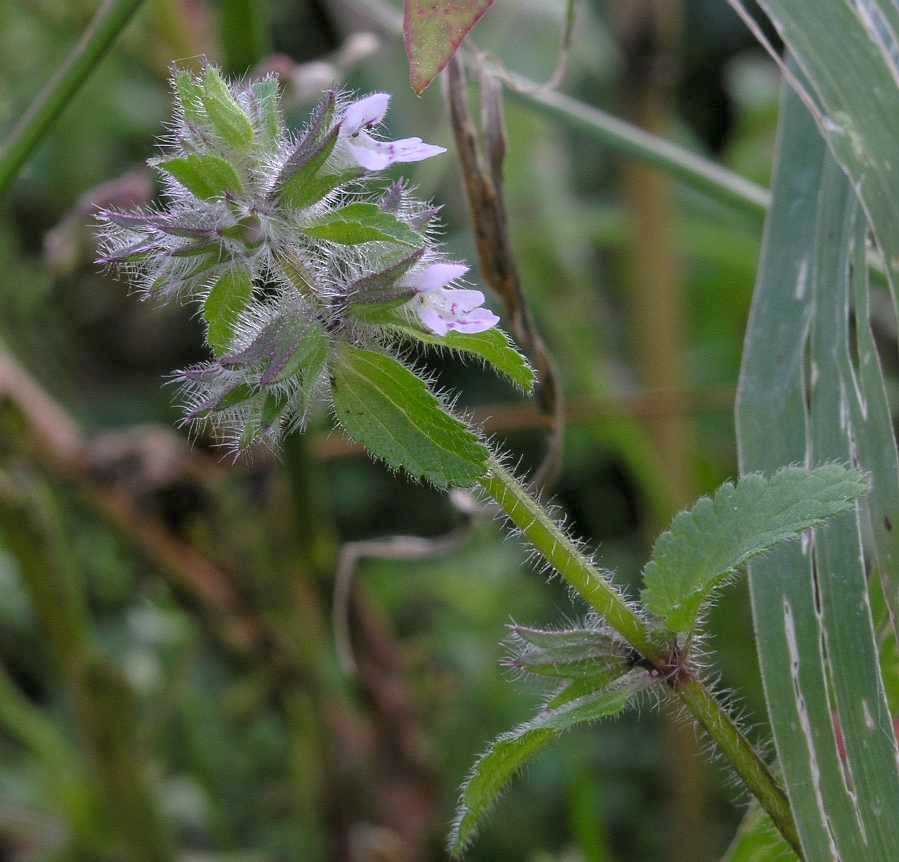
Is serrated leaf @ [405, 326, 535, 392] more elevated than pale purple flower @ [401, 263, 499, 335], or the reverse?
pale purple flower @ [401, 263, 499, 335]

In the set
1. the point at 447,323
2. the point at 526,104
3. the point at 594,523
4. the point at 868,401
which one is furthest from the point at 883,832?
the point at 594,523

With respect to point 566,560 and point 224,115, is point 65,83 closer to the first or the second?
point 224,115

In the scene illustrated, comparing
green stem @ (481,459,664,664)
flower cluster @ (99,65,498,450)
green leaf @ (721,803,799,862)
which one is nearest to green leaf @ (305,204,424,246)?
flower cluster @ (99,65,498,450)

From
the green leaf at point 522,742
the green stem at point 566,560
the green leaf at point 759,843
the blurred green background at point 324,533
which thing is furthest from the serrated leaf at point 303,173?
the blurred green background at point 324,533

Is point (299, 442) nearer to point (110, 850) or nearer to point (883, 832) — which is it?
point (110, 850)

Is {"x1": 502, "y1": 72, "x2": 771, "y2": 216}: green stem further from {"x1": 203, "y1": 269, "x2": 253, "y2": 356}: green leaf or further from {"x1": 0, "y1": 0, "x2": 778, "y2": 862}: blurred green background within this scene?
{"x1": 203, "y1": 269, "x2": 253, "y2": 356}: green leaf

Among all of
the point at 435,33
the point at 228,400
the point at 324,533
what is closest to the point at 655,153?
the point at 435,33
